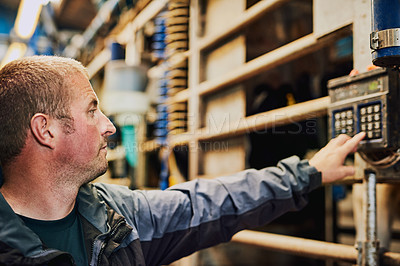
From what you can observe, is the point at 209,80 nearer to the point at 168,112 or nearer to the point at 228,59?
the point at 228,59

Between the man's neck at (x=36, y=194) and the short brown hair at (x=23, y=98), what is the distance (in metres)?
0.08

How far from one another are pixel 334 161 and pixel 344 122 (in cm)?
14

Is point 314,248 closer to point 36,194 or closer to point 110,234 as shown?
point 110,234

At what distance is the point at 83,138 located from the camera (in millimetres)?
1337

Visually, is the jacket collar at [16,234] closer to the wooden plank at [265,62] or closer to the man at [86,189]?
the man at [86,189]

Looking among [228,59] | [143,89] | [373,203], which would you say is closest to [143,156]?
[143,89]

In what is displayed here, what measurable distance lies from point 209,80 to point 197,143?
0.41 metres

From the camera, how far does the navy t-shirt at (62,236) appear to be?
4.07ft

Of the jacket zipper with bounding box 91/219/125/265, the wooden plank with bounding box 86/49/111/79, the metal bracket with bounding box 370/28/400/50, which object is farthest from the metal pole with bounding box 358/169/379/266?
the wooden plank with bounding box 86/49/111/79

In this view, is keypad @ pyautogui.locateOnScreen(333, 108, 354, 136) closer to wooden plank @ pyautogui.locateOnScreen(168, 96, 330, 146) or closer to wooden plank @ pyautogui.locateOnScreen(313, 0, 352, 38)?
wooden plank @ pyautogui.locateOnScreen(168, 96, 330, 146)

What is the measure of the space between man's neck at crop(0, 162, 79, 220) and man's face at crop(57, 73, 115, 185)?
0.07m

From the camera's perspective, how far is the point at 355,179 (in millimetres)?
1490

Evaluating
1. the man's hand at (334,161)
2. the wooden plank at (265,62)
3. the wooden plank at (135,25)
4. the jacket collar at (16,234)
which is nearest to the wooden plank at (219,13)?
the wooden plank at (265,62)

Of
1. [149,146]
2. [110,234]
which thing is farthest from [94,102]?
[149,146]
